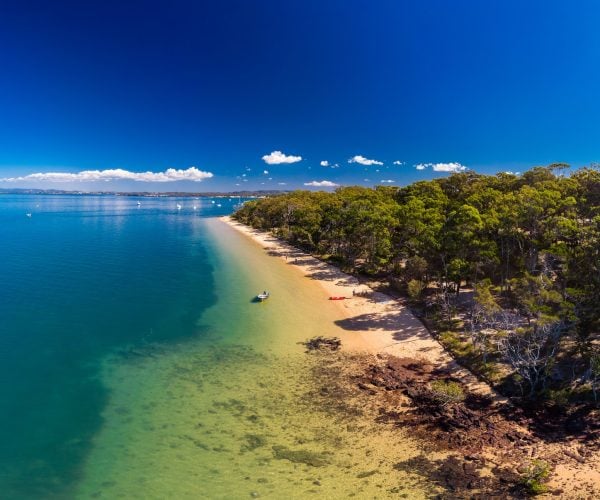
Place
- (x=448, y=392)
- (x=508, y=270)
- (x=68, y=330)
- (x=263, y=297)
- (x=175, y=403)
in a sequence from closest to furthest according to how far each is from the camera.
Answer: (x=448, y=392), (x=175, y=403), (x=68, y=330), (x=508, y=270), (x=263, y=297)

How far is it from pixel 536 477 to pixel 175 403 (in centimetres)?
1968

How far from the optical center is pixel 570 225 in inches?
1184

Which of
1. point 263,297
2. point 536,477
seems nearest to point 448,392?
point 536,477

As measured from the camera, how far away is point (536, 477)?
16.4 metres

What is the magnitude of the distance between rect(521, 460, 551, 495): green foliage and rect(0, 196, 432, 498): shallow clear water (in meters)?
4.74

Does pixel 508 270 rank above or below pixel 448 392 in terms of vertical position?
above

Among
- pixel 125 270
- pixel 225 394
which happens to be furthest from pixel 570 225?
pixel 125 270

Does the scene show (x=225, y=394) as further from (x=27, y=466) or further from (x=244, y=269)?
(x=244, y=269)

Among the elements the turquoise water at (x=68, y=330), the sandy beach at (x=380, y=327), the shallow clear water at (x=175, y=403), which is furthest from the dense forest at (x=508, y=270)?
the turquoise water at (x=68, y=330)

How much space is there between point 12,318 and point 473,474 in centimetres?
4200

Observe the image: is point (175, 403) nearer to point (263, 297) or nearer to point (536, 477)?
point (536, 477)

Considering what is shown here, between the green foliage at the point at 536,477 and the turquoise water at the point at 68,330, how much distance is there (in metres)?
20.7

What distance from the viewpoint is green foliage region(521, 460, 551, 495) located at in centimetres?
1588

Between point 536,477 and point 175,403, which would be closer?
point 536,477
